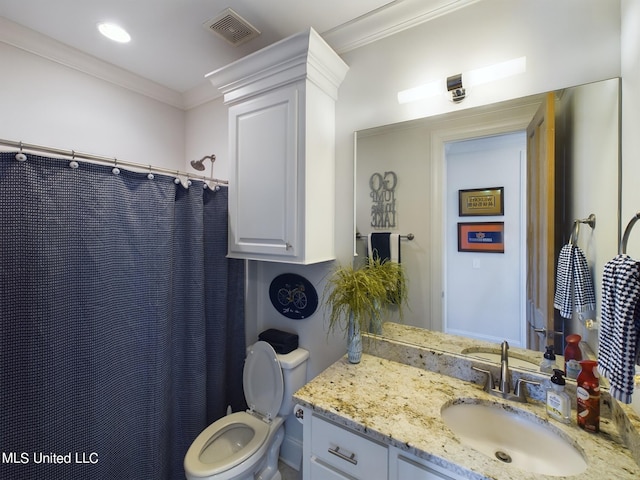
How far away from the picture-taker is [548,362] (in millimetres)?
1105

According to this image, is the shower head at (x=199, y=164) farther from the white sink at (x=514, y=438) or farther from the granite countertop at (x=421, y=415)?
the white sink at (x=514, y=438)

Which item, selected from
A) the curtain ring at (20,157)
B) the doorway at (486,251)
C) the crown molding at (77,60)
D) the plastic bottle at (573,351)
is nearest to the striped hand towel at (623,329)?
the plastic bottle at (573,351)

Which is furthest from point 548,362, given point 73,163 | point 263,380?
point 73,163

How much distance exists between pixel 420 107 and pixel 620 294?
1.08 meters

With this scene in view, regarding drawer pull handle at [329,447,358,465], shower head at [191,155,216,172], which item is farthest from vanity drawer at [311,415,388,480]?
shower head at [191,155,216,172]

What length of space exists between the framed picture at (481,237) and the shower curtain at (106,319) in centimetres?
134

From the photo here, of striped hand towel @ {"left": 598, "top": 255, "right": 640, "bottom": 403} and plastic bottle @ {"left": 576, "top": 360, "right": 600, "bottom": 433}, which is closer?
striped hand towel @ {"left": 598, "top": 255, "right": 640, "bottom": 403}

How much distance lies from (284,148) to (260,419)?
1560 mm

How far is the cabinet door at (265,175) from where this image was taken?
139cm

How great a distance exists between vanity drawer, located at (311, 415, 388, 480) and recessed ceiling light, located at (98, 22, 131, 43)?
2.19 m

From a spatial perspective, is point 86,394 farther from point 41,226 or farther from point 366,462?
point 366,462

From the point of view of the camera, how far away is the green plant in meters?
1.33

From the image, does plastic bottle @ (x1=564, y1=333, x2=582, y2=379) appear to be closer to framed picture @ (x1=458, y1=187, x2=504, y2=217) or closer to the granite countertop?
the granite countertop

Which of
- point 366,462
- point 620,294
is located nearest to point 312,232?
point 366,462
